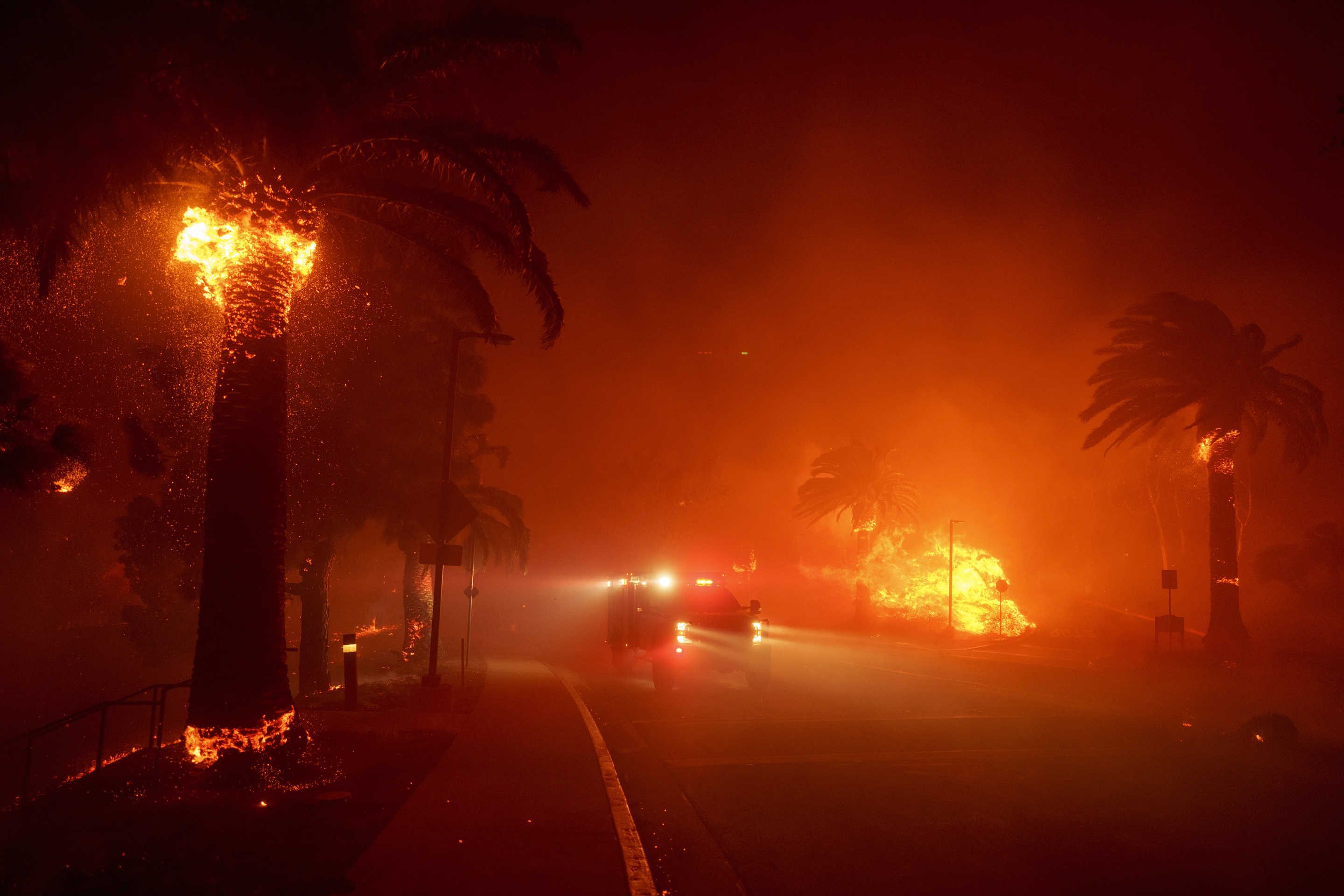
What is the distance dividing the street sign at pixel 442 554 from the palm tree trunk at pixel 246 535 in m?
5.70

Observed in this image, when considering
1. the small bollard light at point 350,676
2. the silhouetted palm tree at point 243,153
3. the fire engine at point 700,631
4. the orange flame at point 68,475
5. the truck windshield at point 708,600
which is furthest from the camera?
the truck windshield at point 708,600

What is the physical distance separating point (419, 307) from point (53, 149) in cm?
1598

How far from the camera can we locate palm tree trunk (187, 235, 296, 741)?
931cm

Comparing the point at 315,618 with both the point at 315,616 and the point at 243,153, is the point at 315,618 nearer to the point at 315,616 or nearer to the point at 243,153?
the point at 315,616

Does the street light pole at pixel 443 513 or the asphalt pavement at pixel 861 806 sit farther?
the street light pole at pixel 443 513

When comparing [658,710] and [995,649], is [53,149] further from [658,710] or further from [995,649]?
[995,649]

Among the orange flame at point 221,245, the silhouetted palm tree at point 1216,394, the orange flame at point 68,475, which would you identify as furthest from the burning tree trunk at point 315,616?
the silhouetted palm tree at point 1216,394

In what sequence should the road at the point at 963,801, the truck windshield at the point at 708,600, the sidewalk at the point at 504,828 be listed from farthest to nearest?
the truck windshield at the point at 708,600 → the road at the point at 963,801 → the sidewalk at the point at 504,828

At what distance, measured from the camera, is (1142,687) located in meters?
20.2

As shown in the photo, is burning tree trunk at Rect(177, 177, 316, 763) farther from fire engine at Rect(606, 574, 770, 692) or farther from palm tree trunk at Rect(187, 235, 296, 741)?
fire engine at Rect(606, 574, 770, 692)

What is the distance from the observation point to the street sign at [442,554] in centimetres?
1564

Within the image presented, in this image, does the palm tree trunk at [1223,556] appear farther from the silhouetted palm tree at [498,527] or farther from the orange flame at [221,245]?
the orange flame at [221,245]

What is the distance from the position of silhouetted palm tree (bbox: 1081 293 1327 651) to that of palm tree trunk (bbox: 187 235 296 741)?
1067 inches

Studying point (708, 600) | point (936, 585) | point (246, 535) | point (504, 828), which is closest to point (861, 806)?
point (504, 828)
